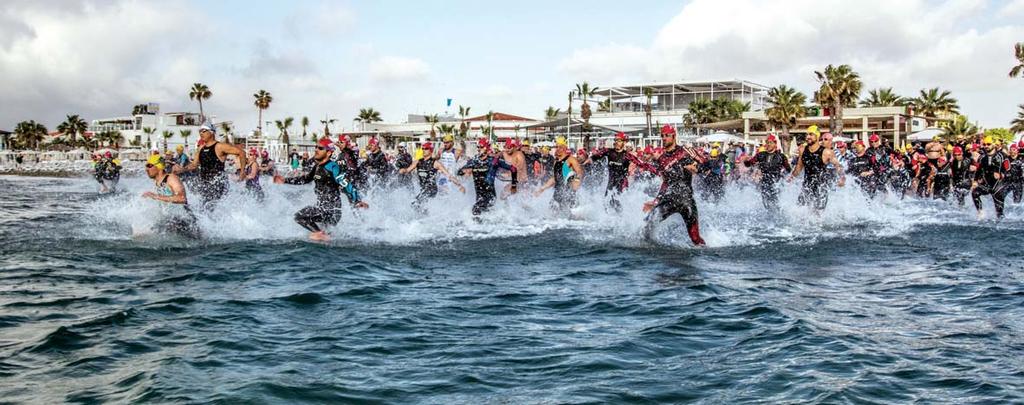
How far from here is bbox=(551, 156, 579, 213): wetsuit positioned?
17.3m

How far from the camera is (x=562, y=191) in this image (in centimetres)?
1755

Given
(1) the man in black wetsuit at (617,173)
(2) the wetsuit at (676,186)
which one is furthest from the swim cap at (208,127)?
(1) the man in black wetsuit at (617,173)

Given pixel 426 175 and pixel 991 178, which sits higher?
pixel 426 175

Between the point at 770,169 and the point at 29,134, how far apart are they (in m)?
114

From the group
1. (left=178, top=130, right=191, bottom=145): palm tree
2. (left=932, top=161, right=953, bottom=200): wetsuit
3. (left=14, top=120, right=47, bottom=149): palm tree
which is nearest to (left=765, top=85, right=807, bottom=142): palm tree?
(left=932, top=161, right=953, bottom=200): wetsuit

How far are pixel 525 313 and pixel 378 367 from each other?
2.21 m

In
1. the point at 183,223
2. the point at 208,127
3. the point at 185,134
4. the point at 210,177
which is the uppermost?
the point at 185,134

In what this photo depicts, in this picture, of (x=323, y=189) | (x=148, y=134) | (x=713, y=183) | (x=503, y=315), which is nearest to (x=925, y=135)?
(x=713, y=183)

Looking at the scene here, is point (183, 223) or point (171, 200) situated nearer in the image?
point (171, 200)

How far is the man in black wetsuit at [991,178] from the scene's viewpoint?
1722 cm

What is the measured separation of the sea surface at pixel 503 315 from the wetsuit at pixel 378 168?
5105 millimetres

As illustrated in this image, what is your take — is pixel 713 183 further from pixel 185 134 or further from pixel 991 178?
pixel 185 134

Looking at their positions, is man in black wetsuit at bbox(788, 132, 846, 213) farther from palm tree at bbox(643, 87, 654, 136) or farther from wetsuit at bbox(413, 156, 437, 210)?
palm tree at bbox(643, 87, 654, 136)

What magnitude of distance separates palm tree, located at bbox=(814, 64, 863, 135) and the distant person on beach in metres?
51.6
